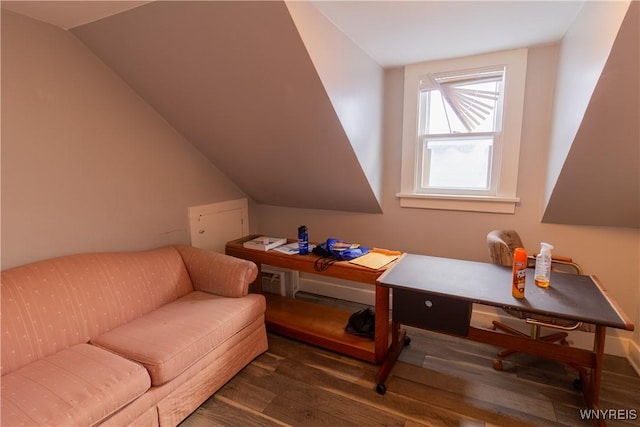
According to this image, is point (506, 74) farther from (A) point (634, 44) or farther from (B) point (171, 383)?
(B) point (171, 383)

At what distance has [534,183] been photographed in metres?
2.36

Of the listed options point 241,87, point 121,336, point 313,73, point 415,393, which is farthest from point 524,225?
point 121,336

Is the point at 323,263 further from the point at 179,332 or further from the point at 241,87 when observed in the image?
the point at 241,87

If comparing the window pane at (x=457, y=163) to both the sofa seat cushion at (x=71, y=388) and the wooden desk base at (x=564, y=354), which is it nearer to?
the wooden desk base at (x=564, y=354)

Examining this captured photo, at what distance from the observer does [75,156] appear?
6.59 feet

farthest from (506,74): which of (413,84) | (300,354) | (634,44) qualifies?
(300,354)

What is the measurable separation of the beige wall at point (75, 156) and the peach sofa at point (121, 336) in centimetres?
21

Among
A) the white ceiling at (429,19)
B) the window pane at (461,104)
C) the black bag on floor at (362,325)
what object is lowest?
the black bag on floor at (362,325)

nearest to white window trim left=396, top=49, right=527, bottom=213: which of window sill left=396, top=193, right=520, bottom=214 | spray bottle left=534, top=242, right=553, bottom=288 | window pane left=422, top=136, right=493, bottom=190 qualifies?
window sill left=396, top=193, right=520, bottom=214

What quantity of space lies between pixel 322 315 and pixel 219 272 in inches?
37.3

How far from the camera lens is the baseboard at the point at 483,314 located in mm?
2215

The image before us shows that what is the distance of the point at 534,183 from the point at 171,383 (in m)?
2.71

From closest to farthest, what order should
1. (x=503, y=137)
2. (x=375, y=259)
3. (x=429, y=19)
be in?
(x=429, y=19) < (x=375, y=259) < (x=503, y=137)

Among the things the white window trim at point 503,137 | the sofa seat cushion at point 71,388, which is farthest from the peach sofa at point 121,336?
the white window trim at point 503,137
